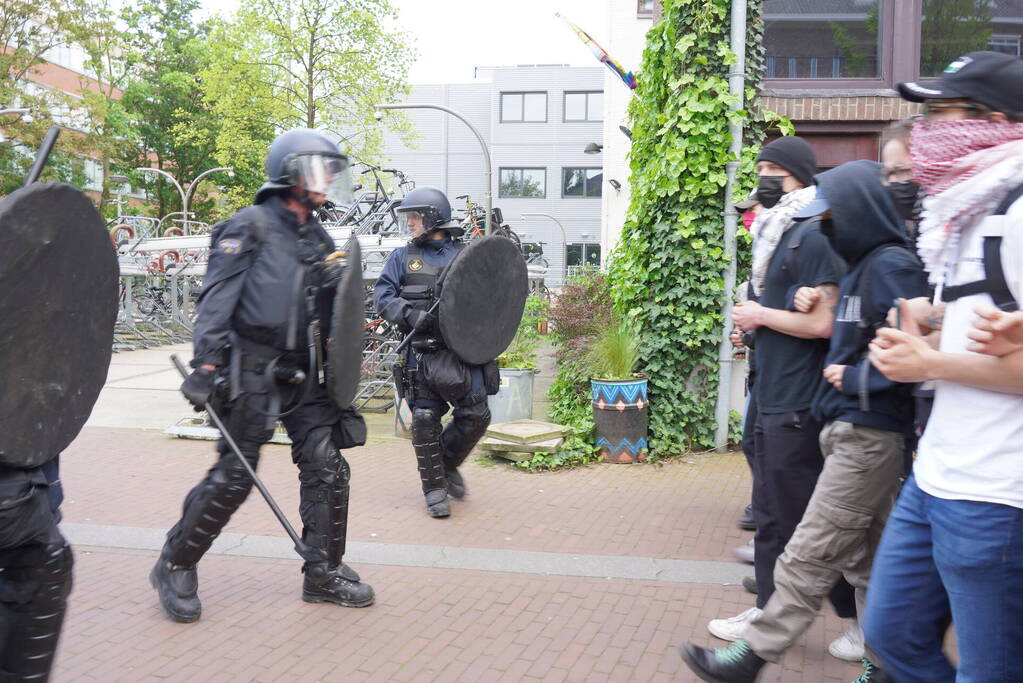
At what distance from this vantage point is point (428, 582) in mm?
4480

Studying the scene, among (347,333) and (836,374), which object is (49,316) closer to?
(347,333)

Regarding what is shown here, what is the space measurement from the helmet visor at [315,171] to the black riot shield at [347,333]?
1.02 ft

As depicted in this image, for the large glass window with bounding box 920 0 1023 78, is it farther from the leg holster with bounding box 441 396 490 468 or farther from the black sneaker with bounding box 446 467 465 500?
the black sneaker with bounding box 446 467 465 500

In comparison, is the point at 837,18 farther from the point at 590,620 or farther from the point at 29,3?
the point at 29,3

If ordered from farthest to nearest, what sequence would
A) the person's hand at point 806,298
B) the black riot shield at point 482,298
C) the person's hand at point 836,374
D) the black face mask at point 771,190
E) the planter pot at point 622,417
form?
1. the planter pot at point 622,417
2. the black riot shield at point 482,298
3. the black face mask at point 771,190
4. the person's hand at point 806,298
5. the person's hand at point 836,374

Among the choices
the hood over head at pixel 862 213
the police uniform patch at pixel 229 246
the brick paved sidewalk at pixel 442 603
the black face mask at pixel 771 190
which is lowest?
the brick paved sidewalk at pixel 442 603

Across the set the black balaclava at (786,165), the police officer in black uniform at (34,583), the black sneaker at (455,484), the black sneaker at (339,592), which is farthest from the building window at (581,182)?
the police officer in black uniform at (34,583)

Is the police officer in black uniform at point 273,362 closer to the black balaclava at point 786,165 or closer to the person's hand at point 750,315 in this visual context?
the person's hand at point 750,315

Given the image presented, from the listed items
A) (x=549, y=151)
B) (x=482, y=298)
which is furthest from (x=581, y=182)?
(x=482, y=298)

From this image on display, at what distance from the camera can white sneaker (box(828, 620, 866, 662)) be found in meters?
3.52

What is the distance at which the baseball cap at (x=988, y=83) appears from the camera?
78.4 inches

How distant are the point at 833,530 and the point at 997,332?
124 cm

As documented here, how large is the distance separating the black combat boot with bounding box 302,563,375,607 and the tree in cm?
2355

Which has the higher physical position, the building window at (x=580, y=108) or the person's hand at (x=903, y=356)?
the building window at (x=580, y=108)
